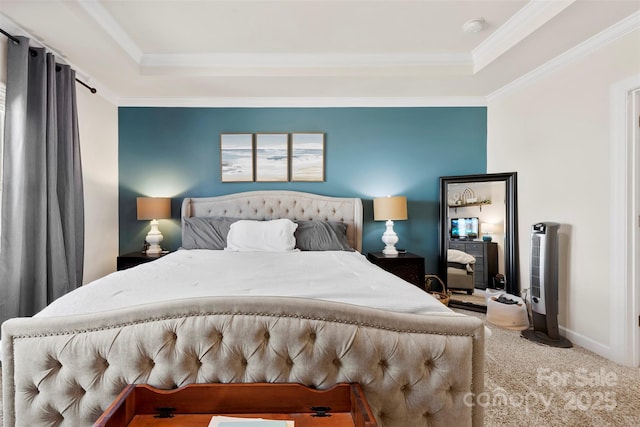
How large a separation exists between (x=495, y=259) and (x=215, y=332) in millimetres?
3167

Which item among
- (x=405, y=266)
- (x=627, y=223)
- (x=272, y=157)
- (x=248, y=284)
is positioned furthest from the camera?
(x=272, y=157)

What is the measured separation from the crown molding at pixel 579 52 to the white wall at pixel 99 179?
439cm

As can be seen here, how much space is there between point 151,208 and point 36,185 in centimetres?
103

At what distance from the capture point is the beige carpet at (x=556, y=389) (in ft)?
5.43

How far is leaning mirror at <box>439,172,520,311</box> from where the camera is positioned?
10.6ft

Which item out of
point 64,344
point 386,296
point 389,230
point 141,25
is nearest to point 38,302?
point 64,344

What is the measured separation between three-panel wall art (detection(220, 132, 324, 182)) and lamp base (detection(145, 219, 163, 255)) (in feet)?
3.05

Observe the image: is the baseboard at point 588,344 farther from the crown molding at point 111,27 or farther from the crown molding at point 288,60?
the crown molding at point 111,27

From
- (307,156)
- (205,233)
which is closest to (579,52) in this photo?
(307,156)

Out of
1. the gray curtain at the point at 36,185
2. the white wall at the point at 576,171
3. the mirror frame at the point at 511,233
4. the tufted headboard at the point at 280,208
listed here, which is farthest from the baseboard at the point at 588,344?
the gray curtain at the point at 36,185

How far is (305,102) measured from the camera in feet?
11.8

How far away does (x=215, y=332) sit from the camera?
1.14 metres

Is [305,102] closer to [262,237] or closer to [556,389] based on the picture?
[262,237]

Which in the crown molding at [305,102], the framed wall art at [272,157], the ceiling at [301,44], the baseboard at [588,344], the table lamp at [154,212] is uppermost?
the ceiling at [301,44]
